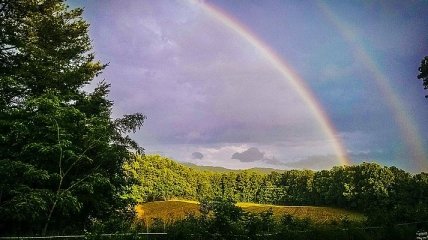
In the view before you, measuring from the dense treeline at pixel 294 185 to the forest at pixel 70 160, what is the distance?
1816 inches

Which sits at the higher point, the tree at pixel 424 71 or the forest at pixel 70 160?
the tree at pixel 424 71

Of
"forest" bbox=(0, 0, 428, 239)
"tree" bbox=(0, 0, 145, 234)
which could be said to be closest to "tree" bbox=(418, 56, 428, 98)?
"forest" bbox=(0, 0, 428, 239)

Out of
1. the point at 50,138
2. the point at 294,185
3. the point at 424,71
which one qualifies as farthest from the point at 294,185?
the point at 50,138

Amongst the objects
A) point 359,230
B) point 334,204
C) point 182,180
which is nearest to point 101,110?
point 359,230

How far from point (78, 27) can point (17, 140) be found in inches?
475

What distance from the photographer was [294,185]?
138625 mm

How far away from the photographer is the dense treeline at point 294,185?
8344cm

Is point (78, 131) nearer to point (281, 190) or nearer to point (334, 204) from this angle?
point (334, 204)

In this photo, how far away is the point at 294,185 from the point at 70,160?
128m

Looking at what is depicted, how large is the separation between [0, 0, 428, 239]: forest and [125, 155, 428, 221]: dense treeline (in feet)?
151

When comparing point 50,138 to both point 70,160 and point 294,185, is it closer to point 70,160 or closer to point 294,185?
point 70,160

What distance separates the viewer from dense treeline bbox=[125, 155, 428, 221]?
83438 millimetres

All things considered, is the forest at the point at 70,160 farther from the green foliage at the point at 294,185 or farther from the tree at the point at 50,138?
the green foliage at the point at 294,185

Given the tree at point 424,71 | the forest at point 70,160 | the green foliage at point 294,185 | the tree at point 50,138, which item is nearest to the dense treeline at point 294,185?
the green foliage at point 294,185
